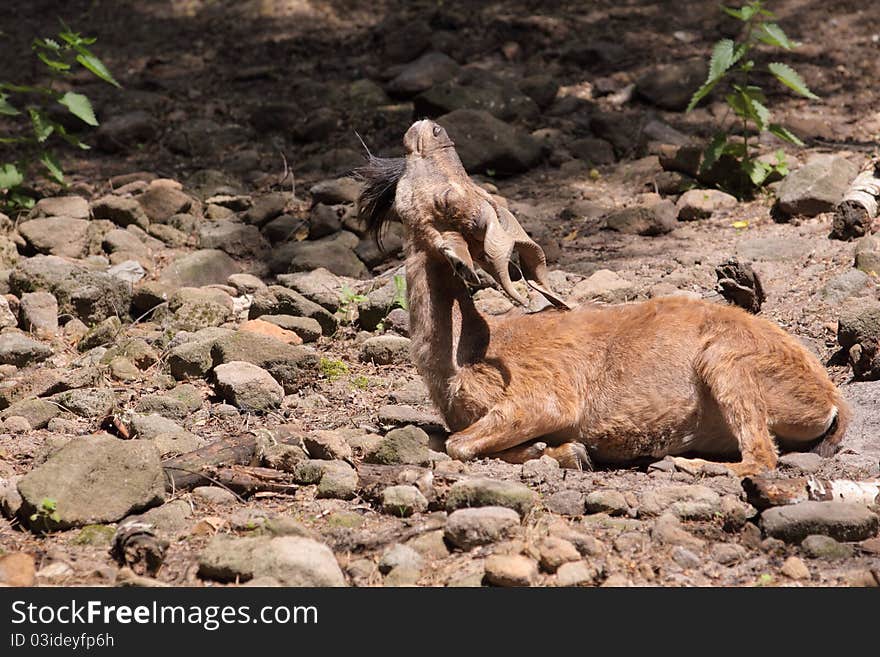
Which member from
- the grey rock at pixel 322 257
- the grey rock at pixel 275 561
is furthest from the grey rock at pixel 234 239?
the grey rock at pixel 275 561

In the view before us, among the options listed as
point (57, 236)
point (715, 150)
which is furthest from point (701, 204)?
point (57, 236)

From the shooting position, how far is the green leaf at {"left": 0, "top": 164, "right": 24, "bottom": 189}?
11.0m

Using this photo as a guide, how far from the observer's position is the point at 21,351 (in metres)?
8.47

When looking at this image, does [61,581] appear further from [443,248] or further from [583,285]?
[583,285]

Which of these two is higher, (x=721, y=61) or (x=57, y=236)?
(x=721, y=61)

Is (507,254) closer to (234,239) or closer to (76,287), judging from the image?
(76,287)

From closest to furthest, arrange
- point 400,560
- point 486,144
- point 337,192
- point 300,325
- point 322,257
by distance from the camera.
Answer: point 400,560, point 300,325, point 322,257, point 337,192, point 486,144

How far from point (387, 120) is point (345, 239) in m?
3.04

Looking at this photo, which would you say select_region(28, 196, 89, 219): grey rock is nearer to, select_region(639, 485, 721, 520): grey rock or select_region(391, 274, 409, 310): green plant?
select_region(391, 274, 409, 310): green plant

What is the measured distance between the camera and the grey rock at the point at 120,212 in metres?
11.0

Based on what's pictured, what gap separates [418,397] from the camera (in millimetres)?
7965

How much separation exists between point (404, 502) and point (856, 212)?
5736 mm

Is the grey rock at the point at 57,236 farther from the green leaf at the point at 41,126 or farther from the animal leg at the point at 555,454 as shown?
the animal leg at the point at 555,454

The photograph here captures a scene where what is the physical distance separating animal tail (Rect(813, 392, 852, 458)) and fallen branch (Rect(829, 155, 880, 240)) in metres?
3.32
